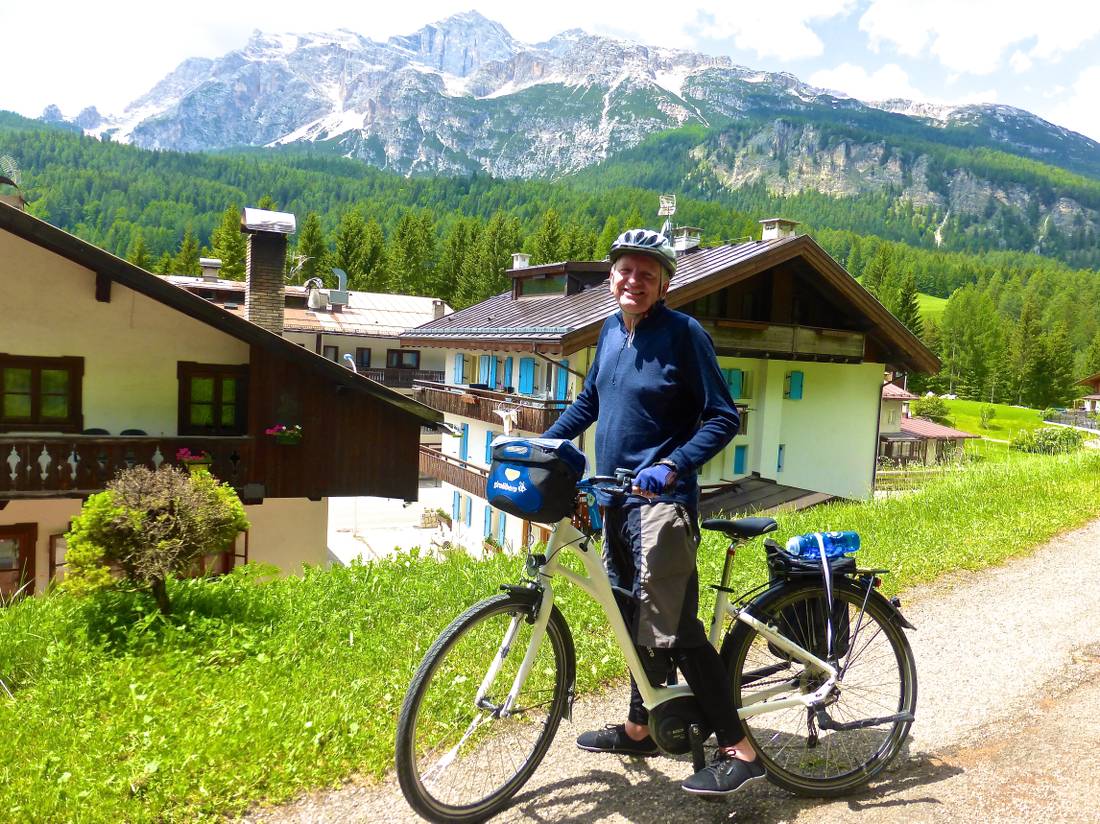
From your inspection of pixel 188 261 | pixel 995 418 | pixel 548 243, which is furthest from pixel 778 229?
pixel 188 261

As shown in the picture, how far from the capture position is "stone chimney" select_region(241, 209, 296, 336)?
57.2ft

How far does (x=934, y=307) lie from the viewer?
146750 mm

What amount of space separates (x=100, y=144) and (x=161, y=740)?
203 meters

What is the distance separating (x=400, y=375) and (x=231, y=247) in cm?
4472

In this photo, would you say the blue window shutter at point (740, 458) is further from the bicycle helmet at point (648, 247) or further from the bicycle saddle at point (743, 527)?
the bicycle helmet at point (648, 247)

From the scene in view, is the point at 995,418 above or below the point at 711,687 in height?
below

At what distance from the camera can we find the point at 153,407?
14.0 meters

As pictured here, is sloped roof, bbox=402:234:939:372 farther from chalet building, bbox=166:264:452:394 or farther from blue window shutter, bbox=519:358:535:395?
chalet building, bbox=166:264:452:394

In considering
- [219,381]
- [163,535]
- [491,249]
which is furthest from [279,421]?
[491,249]

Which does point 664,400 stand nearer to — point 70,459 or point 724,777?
point 724,777

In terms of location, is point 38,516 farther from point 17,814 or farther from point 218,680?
point 17,814

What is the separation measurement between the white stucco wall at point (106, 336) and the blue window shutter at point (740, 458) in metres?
16.6

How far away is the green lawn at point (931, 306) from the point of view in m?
134

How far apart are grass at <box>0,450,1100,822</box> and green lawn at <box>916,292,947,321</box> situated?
13625cm
